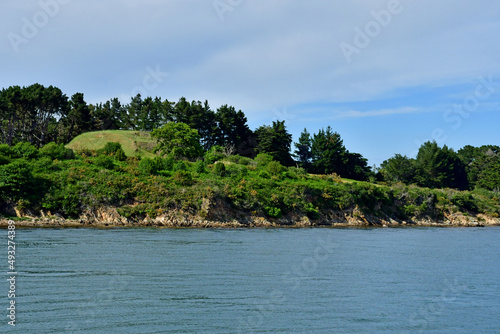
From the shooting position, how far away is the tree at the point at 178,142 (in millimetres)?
87125

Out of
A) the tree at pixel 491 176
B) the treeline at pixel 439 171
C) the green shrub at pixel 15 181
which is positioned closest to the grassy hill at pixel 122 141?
the green shrub at pixel 15 181

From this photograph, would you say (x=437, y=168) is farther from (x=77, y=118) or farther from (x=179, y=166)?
(x=77, y=118)

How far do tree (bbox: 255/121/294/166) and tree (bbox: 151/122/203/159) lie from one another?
2168cm

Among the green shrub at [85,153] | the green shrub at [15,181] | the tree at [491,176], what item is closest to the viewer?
the green shrub at [15,181]

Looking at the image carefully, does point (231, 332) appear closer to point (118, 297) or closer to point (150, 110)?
point (118, 297)

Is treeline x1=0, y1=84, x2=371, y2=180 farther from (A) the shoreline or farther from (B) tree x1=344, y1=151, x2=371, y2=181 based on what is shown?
(A) the shoreline

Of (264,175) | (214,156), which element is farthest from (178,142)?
(264,175)

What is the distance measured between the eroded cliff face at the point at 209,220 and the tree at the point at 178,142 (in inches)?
1073

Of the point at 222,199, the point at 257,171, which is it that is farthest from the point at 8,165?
the point at 257,171

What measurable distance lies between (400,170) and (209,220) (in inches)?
3056

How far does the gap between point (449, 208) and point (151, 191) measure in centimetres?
5350

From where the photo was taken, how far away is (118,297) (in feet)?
66.4

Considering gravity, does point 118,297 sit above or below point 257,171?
below

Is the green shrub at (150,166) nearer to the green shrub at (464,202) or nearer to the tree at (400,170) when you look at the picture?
the green shrub at (464,202)
